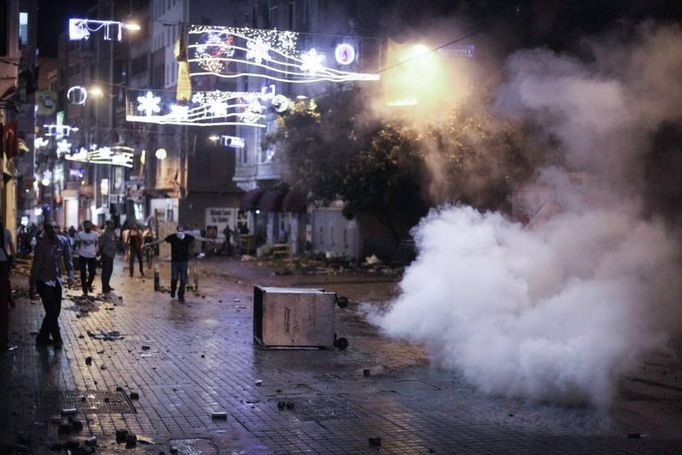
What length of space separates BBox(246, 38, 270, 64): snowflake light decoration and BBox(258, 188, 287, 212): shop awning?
25.1 metres

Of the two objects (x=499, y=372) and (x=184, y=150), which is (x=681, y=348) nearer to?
(x=499, y=372)

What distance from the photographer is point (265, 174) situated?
5025cm

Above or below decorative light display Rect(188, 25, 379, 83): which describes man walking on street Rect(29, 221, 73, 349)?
below

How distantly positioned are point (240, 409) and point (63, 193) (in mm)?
83337

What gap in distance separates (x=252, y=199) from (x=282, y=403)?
134ft

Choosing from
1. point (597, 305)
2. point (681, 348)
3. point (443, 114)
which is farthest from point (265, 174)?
point (597, 305)

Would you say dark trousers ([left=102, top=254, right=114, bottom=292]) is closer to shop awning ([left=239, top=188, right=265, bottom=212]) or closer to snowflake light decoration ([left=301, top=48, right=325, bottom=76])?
snowflake light decoration ([left=301, top=48, right=325, bottom=76])

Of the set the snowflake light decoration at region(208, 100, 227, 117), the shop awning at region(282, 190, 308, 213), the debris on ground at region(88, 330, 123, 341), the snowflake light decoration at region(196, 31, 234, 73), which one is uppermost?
the snowflake light decoration at region(196, 31, 234, 73)

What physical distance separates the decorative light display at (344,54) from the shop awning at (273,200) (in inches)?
999

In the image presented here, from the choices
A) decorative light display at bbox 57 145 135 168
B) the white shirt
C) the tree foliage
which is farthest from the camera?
decorative light display at bbox 57 145 135 168

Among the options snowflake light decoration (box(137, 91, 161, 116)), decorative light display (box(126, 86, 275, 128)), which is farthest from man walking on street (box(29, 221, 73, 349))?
snowflake light decoration (box(137, 91, 161, 116))

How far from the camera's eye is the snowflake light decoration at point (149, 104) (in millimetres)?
25891

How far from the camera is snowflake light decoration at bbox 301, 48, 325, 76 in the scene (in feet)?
69.1

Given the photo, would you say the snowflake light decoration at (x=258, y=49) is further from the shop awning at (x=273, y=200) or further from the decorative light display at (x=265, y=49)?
the shop awning at (x=273, y=200)
